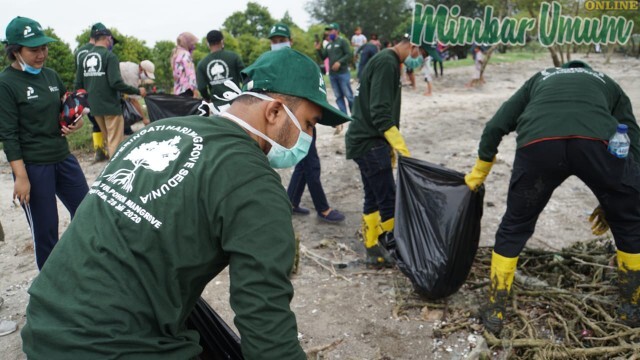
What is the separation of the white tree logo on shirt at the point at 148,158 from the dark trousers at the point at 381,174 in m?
2.21

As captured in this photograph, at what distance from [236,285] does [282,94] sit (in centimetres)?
57

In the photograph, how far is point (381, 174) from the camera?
3.25 m

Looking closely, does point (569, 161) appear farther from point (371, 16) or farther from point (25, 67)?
point (371, 16)

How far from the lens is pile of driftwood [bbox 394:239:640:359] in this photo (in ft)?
7.41

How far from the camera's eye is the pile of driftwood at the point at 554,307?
7.41ft

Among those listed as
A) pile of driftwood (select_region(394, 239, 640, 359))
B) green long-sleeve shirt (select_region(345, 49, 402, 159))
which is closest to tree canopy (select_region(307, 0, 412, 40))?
green long-sleeve shirt (select_region(345, 49, 402, 159))

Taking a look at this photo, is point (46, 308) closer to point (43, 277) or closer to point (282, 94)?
point (43, 277)

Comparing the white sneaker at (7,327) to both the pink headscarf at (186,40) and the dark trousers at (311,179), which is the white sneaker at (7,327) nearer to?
the dark trousers at (311,179)

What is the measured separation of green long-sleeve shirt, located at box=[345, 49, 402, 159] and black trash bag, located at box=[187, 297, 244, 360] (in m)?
1.90

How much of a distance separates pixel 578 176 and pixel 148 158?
2.00m

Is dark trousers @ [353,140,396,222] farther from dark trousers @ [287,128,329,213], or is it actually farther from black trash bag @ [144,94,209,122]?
black trash bag @ [144,94,209,122]

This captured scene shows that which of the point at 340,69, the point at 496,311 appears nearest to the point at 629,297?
the point at 496,311

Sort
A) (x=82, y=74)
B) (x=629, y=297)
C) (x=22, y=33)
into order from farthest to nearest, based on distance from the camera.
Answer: (x=82, y=74) → (x=22, y=33) → (x=629, y=297)

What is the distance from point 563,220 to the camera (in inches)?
158
